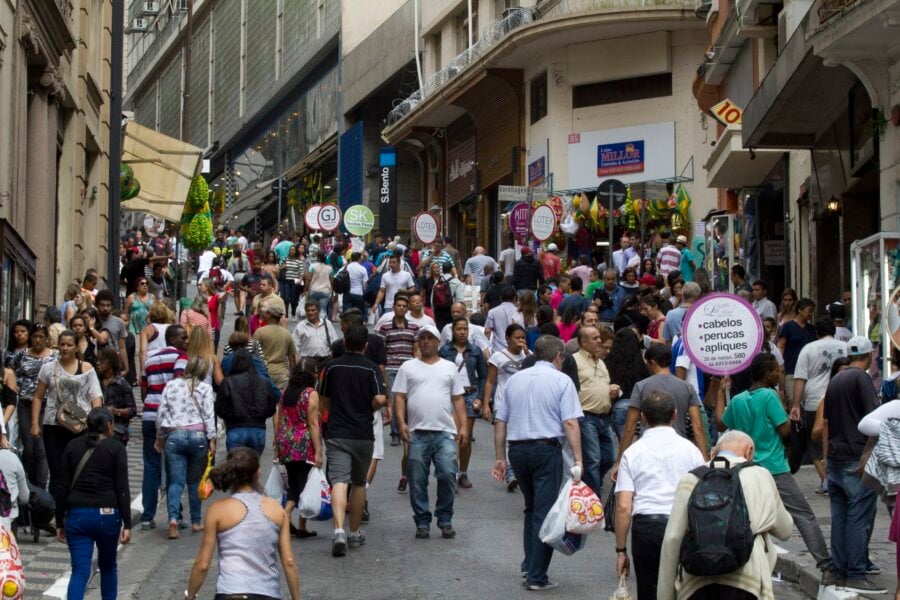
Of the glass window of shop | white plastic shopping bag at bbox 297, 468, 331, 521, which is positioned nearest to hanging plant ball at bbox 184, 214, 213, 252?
white plastic shopping bag at bbox 297, 468, 331, 521

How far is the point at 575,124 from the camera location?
37.9 m

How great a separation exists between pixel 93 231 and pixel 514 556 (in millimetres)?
19992

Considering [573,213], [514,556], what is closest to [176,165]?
[573,213]

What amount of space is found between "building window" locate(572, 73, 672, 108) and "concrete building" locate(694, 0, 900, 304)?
308 cm

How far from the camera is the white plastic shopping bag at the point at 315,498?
1204 cm

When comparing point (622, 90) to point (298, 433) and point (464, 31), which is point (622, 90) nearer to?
point (464, 31)

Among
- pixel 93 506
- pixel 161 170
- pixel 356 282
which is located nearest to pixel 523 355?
pixel 93 506

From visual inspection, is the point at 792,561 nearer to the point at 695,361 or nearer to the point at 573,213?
the point at 695,361

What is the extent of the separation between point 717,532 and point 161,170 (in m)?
26.2

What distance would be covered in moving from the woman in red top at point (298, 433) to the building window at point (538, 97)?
27.0 m

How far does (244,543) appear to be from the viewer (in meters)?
7.63

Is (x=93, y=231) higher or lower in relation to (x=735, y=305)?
higher

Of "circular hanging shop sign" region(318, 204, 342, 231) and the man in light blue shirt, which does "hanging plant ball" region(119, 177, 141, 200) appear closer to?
"circular hanging shop sign" region(318, 204, 342, 231)

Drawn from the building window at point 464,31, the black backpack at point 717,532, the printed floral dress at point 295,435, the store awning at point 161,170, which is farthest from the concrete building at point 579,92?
the black backpack at point 717,532
